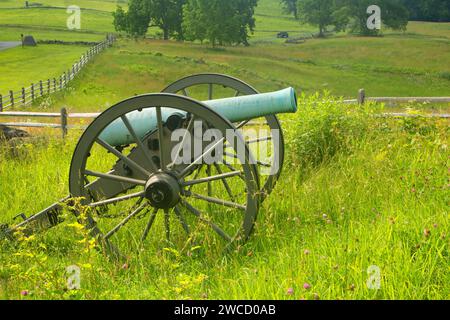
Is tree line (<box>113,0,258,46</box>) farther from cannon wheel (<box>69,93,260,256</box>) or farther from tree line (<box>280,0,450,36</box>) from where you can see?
cannon wheel (<box>69,93,260,256</box>)

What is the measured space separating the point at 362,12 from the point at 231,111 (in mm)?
A: 57671

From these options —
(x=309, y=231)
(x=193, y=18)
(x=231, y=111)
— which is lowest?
(x=309, y=231)

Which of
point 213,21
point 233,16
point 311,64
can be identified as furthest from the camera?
point 233,16

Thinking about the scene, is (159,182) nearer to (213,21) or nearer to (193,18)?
(213,21)

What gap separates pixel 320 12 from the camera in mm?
61469

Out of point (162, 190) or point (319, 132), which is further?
point (319, 132)

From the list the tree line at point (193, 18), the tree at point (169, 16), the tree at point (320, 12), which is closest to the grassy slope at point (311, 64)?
the tree line at point (193, 18)

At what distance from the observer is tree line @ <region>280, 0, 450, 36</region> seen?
57906 mm

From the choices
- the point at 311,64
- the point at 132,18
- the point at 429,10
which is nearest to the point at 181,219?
the point at 311,64

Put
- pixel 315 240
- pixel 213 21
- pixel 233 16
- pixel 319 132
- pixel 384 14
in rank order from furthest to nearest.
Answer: pixel 384 14, pixel 233 16, pixel 213 21, pixel 319 132, pixel 315 240

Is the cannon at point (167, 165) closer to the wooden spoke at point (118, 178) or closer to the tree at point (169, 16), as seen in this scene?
the wooden spoke at point (118, 178)

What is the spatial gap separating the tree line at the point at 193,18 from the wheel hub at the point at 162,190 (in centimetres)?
4399

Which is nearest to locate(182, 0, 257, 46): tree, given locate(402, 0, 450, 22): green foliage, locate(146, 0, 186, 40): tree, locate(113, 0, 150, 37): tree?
locate(146, 0, 186, 40): tree

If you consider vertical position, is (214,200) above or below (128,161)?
below
